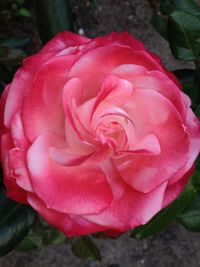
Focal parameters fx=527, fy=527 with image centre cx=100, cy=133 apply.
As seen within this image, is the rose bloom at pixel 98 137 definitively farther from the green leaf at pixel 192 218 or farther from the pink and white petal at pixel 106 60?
the green leaf at pixel 192 218

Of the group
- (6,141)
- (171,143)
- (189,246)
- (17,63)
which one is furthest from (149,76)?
(189,246)

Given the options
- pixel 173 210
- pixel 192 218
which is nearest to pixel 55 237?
pixel 192 218

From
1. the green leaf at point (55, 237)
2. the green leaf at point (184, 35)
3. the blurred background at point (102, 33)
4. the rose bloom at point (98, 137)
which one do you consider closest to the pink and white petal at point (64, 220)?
the rose bloom at point (98, 137)

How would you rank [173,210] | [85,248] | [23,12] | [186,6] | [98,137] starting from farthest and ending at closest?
[23,12] → [85,248] → [186,6] → [173,210] → [98,137]

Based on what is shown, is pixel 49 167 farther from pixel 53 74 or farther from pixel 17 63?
pixel 17 63

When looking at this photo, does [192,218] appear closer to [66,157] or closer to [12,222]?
[12,222]

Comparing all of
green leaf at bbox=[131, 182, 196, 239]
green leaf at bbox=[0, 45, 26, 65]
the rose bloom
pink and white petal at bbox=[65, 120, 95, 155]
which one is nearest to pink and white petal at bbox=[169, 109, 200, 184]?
the rose bloom

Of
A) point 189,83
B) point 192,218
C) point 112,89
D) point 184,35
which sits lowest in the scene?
point 192,218
